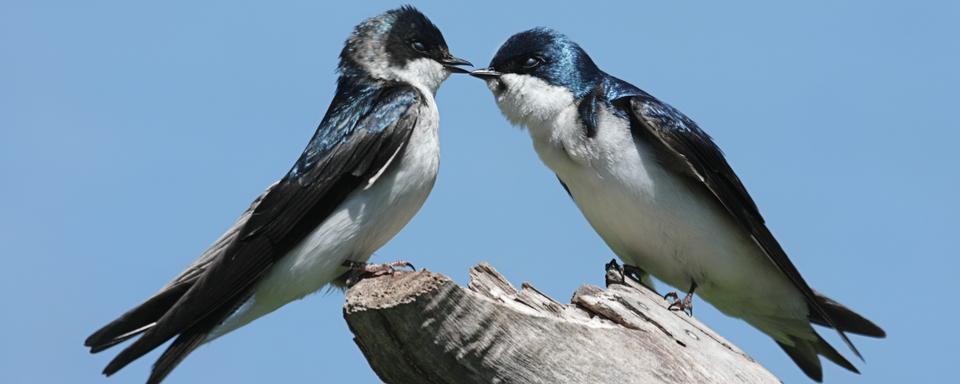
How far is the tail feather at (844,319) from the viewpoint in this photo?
498 centimetres

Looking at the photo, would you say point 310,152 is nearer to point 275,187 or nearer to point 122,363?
point 275,187

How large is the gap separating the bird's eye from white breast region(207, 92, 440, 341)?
2.28ft

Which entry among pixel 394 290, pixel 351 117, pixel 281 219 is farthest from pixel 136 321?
pixel 394 290

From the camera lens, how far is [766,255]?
189 inches

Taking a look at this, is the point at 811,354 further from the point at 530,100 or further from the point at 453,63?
the point at 453,63

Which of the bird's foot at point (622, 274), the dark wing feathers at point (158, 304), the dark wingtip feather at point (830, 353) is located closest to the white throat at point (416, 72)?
the dark wing feathers at point (158, 304)

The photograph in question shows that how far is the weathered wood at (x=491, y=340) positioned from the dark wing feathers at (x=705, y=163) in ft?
3.65

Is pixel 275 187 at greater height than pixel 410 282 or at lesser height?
greater

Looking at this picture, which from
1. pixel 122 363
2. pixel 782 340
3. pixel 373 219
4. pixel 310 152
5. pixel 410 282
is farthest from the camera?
pixel 782 340

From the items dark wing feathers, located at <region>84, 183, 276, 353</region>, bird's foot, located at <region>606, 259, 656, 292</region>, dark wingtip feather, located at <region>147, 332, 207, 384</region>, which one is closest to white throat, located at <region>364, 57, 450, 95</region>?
dark wing feathers, located at <region>84, 183, 276, 353</region>

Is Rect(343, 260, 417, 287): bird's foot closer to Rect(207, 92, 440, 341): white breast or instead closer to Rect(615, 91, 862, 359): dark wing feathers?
Rect(207, 92, 440, 341): white breast

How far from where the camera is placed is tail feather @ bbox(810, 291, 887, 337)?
4.98 metres

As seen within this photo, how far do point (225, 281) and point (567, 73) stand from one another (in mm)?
1593

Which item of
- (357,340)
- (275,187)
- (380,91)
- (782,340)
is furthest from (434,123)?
(782,340)
